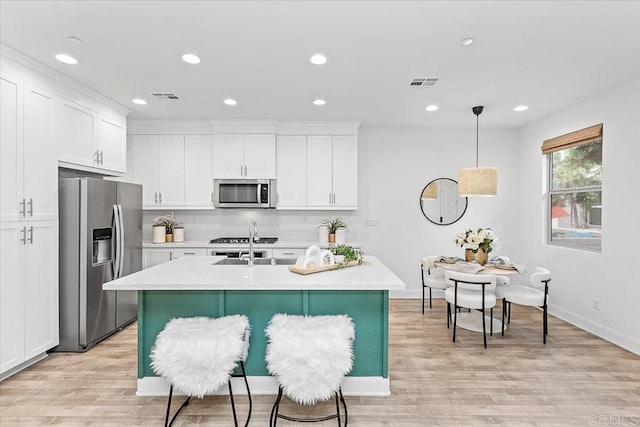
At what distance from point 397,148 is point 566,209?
7.57ft

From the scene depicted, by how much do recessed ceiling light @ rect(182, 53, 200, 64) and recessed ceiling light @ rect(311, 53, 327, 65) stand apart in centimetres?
93

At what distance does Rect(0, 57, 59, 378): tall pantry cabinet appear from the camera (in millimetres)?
2666

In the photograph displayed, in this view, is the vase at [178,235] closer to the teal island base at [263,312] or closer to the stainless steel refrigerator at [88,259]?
the stainless steel refrigerator at [88,259]

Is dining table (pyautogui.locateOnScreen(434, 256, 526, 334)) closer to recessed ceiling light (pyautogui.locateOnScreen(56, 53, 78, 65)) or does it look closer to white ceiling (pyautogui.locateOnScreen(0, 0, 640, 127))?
white ceiling (pyautogui.locateOnScreen(0, 0, 640, 127))

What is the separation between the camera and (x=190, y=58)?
2.81 meters

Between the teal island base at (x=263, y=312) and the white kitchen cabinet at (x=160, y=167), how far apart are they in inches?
104

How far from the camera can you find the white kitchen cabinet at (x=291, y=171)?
4.88 meters

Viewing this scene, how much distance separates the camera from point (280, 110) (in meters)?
4.30

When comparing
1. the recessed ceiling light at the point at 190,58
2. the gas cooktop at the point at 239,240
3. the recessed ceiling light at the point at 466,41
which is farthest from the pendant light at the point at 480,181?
the recessed ceiling light at the point at 190,58

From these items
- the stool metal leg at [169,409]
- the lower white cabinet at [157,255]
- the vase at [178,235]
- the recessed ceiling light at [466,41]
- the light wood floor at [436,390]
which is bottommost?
the light wood floor at [436,390]

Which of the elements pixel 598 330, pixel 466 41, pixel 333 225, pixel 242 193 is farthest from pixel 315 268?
pixel 598 330

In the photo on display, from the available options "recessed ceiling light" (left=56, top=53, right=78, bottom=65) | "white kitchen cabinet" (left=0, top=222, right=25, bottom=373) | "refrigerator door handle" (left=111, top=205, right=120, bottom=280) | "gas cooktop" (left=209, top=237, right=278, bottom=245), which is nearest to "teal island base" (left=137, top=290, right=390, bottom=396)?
"white kitchen cabinet" (left=0, top=222, right=25, bottom=373)

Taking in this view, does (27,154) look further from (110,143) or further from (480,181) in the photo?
(480,181)

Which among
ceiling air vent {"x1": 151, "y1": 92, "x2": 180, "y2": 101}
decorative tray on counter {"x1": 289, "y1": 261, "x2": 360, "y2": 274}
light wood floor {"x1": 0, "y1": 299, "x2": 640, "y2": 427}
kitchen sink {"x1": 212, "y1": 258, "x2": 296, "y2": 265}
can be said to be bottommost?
light wood floor {"x1": 0, "y1": 299, "x2": 640, "y2": 427}
